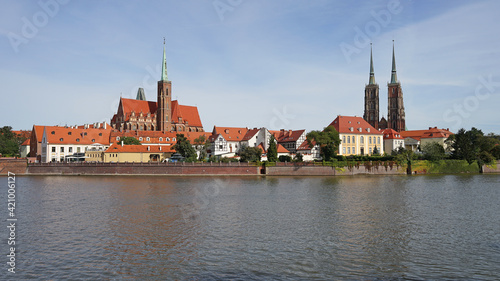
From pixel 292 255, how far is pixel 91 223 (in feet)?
45.5

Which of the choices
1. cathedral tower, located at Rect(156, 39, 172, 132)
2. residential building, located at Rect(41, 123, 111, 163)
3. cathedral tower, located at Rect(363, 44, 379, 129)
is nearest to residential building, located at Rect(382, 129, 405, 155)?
cathedral tower, located at Rect(363, 44, 379, 129)

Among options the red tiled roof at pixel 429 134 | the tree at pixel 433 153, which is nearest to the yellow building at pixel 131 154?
the tree at pixel 433 153

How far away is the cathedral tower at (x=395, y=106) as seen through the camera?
430 ft

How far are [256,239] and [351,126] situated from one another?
2965 inches

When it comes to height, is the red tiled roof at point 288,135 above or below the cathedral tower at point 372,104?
below

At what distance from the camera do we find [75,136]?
301ft

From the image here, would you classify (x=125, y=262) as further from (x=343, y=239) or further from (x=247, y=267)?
(x=343, y=239)

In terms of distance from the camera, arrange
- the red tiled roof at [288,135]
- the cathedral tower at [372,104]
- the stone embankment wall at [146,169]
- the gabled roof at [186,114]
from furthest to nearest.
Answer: the cathedral tower at [372,104] < the gabled roof at [186,114] < the red tiled roof at [288,135] < the stone embankment wall at [146,169]

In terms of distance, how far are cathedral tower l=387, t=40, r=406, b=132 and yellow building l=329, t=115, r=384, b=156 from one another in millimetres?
39237

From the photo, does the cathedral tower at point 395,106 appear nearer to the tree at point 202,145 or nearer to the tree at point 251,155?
the tree at point 202,145

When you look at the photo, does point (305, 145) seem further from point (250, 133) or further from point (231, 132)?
point (231, 132)

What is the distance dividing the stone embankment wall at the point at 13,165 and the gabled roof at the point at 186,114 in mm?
52232

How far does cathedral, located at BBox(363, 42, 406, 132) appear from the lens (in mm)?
131875

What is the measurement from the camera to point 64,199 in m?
36.8
